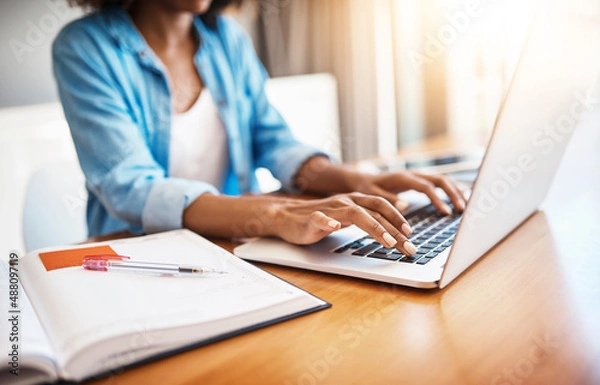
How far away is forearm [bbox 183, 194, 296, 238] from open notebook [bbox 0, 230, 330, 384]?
0.12 m

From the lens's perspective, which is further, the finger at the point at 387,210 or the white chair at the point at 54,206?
the white chair at the point at 54,206

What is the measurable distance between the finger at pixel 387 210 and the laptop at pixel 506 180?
3cm

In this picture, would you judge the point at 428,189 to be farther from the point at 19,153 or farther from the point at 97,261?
the point at 19,153

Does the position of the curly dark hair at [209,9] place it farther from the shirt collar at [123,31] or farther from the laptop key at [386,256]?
the laptop key at [386,256]

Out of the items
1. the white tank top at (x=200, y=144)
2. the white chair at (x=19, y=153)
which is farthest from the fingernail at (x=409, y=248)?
the white chair at (x=19, y=153)

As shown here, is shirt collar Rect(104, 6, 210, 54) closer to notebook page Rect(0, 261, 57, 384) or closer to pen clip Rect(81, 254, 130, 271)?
pen clip Rect(81, 254, 130, 271)

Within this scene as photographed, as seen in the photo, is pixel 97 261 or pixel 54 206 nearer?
pixel 97 261

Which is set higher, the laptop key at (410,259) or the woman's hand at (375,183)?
the laptop key at (410,259)

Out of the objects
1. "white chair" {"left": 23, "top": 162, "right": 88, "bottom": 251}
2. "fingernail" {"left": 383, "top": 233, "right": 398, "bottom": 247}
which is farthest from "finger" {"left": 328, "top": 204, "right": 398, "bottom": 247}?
"white chair" {"left": 23, "top": 162, "right": 88, "bottom": 251}

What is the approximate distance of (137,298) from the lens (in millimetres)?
520

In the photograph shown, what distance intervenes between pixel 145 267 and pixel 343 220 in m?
0.25

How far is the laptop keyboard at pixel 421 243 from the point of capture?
2.11ft

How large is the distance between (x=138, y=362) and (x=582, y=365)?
1.14 feet

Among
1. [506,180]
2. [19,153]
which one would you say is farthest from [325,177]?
[19,153]
